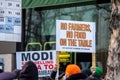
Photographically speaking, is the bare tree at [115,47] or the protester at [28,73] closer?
the bare tree at [115,47]

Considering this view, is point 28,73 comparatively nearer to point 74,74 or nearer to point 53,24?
point 74,74

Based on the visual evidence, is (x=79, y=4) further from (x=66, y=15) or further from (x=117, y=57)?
(x=117, y=57)

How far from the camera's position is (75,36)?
8.99m

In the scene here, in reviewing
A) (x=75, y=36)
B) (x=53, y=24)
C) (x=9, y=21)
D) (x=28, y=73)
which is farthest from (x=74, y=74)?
(x=53, y=24)

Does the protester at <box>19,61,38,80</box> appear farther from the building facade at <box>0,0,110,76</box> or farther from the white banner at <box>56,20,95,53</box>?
the building facade at <box>0,0,110,76</box>

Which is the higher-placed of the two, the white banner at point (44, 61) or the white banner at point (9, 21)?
the white banner at point (9, 21)

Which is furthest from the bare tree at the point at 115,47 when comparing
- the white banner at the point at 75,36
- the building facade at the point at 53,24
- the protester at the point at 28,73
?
the building facade at the point at 53,24

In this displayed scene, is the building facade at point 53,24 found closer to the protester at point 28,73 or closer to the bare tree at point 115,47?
the protester at point 28,73

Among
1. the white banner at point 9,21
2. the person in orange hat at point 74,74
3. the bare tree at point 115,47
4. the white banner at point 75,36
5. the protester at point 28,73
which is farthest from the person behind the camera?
the white banner at point 9,21

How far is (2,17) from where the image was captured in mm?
10500

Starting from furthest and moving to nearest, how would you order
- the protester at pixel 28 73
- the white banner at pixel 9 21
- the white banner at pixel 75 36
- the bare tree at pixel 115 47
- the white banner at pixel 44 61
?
the white banner at pixel 9 21
the white banner at pixel 44 61
the white banner at pixel 75 36
the protester at pixel 28 73
the bare tree at pixel 115 47

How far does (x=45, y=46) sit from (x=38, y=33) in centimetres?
60

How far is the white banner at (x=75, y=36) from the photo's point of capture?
895cm

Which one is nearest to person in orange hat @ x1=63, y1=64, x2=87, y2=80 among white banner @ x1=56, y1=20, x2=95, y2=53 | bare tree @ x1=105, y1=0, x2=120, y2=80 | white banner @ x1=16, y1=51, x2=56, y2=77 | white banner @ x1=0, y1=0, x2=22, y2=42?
bare tree @ x1=105, y1=0, x2=120, y2=80
